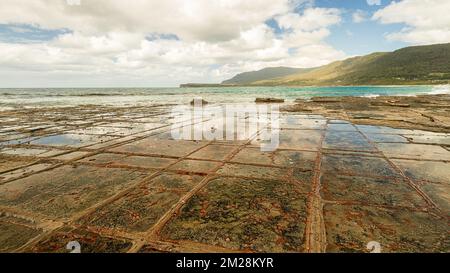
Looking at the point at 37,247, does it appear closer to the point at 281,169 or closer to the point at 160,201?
the point at 160,201

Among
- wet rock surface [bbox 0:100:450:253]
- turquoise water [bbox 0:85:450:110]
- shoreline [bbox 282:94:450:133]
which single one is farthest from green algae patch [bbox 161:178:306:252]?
turquoise water [bbox 0:85:450:110]

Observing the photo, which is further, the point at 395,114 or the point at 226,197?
the point at 395,114

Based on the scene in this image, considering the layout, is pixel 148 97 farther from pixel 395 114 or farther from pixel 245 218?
pixel 245 218

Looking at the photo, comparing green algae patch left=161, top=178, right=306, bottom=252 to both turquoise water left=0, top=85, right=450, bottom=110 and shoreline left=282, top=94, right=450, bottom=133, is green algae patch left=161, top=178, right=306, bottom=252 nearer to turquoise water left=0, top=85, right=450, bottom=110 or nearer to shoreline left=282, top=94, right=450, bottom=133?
shoreline left=282, top=94, right=450, bottom=133

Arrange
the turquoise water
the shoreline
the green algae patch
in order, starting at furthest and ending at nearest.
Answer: the turquoise water, the shoreline, the green algae patch

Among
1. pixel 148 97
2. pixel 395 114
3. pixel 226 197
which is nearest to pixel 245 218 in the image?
pixel 226 197

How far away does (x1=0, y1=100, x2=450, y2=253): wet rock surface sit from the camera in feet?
6.77

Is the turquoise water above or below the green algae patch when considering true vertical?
above

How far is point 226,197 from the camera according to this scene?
2902 mm

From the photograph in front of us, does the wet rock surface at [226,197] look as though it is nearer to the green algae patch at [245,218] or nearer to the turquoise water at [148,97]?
the green algae patch at [245,218]

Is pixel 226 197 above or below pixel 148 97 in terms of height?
below

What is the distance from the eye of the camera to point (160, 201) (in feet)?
9.22

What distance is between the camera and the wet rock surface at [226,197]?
6.77 ft

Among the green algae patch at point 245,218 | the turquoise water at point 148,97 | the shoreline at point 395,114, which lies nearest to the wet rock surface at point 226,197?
the green algae patch at point 245,218
